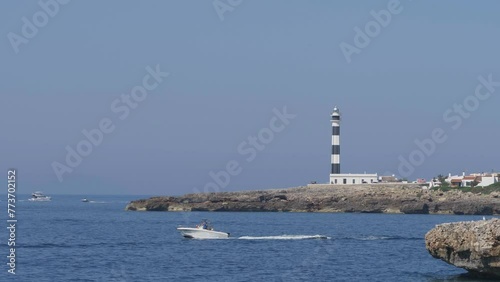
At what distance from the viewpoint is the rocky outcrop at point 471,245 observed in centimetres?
3681

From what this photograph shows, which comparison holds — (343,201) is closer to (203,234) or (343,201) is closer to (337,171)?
(337,171)

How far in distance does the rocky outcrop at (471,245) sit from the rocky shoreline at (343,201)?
3203 inches

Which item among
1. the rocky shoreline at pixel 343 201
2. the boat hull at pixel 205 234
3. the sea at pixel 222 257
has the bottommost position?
the sea at pixel 222 257

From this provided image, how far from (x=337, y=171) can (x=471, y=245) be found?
106735 millimetres

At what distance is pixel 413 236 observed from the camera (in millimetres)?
75250

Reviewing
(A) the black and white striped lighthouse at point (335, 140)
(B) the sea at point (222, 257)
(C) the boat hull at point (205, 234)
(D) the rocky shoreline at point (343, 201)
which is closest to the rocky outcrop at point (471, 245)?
(B) the sea at point (222, 257)

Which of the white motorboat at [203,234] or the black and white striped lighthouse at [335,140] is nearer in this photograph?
the white motorboat at [203,234]

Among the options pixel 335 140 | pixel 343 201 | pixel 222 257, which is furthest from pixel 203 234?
pixel 335 140

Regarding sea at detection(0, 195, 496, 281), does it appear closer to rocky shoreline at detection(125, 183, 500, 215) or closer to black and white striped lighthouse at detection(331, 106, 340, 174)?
rocky shoreline at detection(125, 183, 500, 215)

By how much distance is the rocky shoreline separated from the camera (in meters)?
124

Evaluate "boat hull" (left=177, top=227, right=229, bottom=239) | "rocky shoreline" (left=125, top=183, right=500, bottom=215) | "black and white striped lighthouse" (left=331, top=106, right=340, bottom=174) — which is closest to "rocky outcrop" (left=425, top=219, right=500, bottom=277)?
"boat hull" (left=177, top=227, right=229, bottom=239)

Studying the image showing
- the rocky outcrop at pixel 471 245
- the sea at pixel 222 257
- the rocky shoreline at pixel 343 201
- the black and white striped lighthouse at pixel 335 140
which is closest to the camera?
the rocky outcrop at pixel 471 245

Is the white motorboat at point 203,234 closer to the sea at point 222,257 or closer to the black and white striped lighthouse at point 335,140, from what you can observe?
the sea at point 222,257

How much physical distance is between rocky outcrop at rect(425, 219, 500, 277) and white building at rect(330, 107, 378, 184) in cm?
10007
